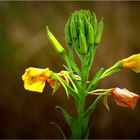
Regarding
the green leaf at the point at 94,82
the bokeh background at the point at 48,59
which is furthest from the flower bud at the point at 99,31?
the bokeh background at the point at 48,59

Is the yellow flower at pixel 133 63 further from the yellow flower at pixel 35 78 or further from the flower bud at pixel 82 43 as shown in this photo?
the yellow flower at pixel 35 78

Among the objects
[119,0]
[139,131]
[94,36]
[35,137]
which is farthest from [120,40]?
[94,36]

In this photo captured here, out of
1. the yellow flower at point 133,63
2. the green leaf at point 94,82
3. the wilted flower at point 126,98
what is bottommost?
the wilted flower at point 126,98

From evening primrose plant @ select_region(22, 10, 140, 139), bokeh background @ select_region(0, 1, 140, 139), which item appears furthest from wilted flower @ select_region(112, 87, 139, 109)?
bokeh background @ select_region(0, 1, 140, 139)

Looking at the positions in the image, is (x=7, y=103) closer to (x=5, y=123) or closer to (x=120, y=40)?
(x=5, y=123)

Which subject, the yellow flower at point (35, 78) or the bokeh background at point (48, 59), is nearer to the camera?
the yellow flower at point (35, 78)

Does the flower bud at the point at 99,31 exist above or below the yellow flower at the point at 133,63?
above

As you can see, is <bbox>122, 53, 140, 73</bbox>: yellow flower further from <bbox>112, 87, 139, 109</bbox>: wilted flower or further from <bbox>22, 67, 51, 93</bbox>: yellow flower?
<bbox>22, 67, 51, 93</bbox>: yellow flower

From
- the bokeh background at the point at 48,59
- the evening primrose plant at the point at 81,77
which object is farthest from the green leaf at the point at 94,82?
the bokeh background at the point at 48,59
